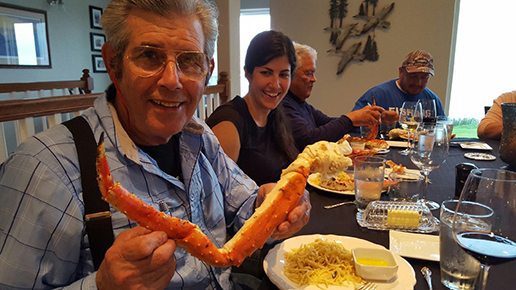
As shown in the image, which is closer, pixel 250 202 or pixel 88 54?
pixel 250 202

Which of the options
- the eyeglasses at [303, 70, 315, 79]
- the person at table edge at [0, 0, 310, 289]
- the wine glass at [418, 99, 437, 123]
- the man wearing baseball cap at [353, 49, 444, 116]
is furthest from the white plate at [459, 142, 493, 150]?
the person at table edge at [0, 0, 310, 289]

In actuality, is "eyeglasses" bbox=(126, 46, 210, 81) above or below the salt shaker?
above

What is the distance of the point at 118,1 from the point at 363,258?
88 centimetres

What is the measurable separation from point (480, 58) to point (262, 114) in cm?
397

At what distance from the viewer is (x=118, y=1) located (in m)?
0.86

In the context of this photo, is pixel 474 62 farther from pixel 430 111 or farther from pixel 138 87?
pixel 138 87

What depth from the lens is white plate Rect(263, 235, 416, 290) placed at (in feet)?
2.61

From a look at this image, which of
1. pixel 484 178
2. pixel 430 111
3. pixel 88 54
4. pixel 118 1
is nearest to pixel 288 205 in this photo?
pixel 484 178

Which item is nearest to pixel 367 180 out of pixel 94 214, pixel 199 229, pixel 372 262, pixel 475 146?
pixel 372 262

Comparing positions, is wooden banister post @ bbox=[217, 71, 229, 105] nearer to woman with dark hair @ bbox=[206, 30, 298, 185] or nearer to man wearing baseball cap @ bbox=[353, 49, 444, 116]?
man wearing baseball cap @ bbox=[353, 49, 444, 116]

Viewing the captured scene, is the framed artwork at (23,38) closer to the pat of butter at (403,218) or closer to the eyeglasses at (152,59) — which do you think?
the eyeglasses at (152,59)

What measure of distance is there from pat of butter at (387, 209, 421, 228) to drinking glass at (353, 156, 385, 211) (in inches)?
5.4

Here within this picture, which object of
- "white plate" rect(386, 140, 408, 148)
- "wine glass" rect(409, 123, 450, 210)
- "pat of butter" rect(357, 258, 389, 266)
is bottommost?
"white plate" rect(386, 140, 408, 148)

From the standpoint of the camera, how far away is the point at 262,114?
2.06 metres
